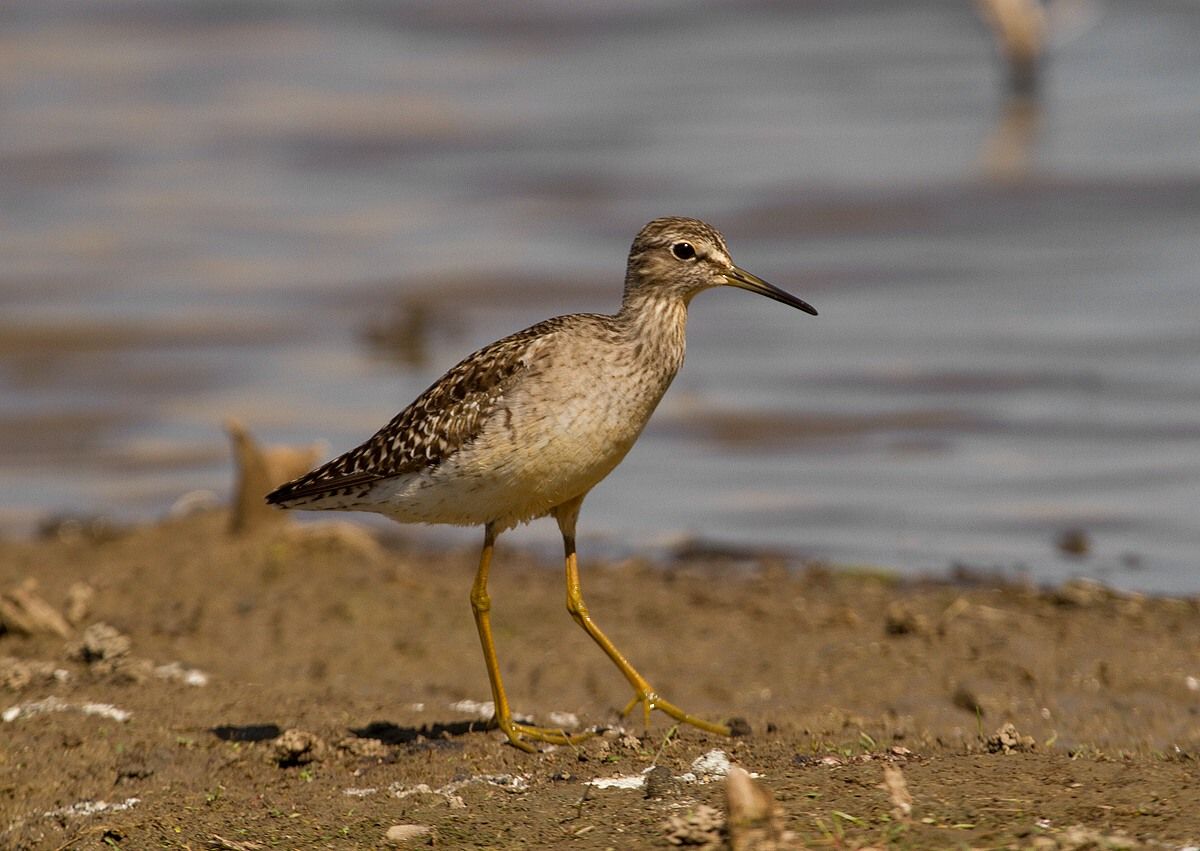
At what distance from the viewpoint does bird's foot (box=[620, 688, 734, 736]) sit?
23.6ft

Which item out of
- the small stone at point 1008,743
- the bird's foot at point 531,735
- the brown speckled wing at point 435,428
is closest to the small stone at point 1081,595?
the small stone at point 1008,743

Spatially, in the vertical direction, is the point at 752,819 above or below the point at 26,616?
above

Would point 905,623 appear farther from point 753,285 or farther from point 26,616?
point 26,616

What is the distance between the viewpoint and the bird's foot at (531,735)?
23.1 ft

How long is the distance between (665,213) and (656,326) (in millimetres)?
10293

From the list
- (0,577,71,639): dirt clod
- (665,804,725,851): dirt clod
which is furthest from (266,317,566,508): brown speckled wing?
(665,804,725,851): dirt clod

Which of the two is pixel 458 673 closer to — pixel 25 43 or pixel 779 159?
pixel 779 159

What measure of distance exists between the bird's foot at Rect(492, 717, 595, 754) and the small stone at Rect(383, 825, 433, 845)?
3.93 ft

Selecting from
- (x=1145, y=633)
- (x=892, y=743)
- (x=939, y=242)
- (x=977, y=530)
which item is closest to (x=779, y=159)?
(x=939, y=242)

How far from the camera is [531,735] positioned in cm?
724

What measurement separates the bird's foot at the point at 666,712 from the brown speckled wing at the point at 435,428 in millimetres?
1325

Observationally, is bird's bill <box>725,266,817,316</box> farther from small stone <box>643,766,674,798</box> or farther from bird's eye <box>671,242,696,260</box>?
small stone <box>643,766,674,798</box>

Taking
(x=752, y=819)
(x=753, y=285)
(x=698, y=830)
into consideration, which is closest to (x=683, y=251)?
(x=753, y=285)

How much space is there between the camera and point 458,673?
883cm
